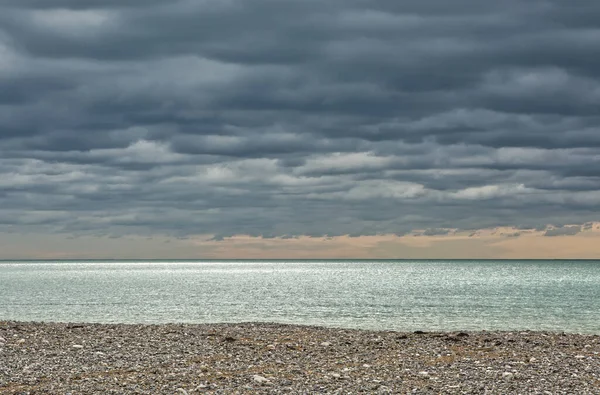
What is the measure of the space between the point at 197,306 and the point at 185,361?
53.9 m

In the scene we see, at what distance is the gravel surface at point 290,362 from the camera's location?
22.1m

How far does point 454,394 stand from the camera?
21.2m

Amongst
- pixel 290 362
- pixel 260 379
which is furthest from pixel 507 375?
pixel 260 379

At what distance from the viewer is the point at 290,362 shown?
26531 mm

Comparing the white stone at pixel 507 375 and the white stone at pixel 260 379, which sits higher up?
the white stone at pixel 260 379

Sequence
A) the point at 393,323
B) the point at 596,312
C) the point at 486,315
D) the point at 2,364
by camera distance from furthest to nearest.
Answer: the point at 596,312, the point at 486,315, the point at 393,323, the point at 2,364

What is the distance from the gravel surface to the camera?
22.1m

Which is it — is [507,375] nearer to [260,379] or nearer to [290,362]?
[290,362]

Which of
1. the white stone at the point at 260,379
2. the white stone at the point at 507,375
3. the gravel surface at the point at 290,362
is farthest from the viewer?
the white stone at the point at 507,375

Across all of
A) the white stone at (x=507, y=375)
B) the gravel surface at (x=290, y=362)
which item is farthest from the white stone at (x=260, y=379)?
the white stone at (x=507, y=375)

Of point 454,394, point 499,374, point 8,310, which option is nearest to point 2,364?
point 454,394

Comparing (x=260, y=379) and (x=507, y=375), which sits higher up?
(x=260, y=379)

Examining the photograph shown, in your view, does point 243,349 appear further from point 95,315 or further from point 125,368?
point 95,315

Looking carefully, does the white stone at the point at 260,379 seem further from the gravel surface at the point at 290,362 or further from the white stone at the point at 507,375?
the white stone at the point at 507,375
